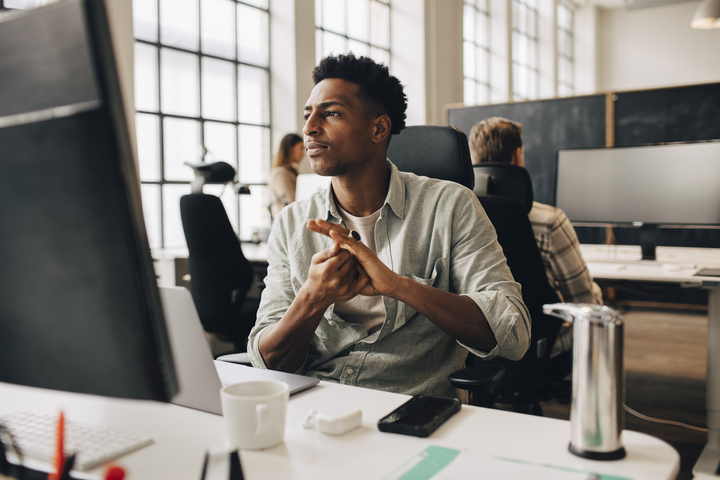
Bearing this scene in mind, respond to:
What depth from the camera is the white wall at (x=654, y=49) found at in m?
9.15

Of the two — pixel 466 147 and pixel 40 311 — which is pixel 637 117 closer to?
pixel 466 147

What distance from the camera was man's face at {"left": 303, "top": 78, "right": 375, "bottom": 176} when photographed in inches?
52.7

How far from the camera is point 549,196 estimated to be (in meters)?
4.95

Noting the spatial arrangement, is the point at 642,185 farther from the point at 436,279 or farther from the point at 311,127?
the point at 311,127

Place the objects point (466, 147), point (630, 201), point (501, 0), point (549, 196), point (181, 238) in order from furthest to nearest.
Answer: point (501, 0)
point (549, 196)
point (181, 238)
point (630, 201)
point (466, 147)

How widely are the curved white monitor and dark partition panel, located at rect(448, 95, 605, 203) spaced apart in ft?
6.45

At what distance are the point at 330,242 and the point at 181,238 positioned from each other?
9.87ft

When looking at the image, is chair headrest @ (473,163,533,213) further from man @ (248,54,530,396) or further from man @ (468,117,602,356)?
man @ (248,54,530,396)

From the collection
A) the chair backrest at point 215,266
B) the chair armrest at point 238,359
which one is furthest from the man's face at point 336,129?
the chair backrest at point 215,266

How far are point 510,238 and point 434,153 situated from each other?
1.12 feet

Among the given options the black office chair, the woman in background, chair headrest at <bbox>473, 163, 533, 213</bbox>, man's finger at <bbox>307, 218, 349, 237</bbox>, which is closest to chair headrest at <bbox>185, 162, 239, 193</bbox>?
the black office chair

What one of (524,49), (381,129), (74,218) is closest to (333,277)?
(381,129)

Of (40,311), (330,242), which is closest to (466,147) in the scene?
(330,242)

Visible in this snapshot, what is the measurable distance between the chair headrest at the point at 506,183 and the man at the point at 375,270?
0.54 meters
